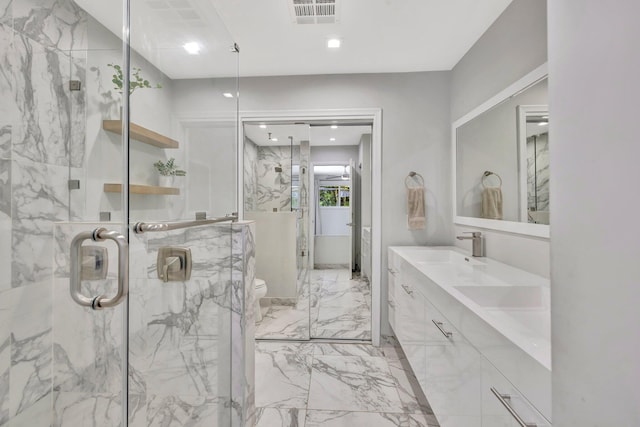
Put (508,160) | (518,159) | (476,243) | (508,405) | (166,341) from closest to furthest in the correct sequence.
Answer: (508,405) < (166,341) < (518,159) < (508,160) < (476,243)

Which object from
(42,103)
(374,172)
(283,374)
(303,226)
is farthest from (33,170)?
(374,172)

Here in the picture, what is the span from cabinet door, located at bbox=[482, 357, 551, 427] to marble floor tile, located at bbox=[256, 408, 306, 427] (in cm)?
115

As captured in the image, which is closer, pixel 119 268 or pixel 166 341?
pixel 119 268

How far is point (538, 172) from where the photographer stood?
1.56m

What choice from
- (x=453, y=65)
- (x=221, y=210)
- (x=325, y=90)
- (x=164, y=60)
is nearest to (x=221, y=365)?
(x=221, y=210)

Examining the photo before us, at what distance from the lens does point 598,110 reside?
367 millimetres

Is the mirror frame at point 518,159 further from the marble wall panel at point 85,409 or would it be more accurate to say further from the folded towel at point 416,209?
the marble wall panel at point 85,409

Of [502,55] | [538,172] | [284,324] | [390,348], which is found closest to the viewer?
[538,172]

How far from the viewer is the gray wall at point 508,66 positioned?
1602 mm

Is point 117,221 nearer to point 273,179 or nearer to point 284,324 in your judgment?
point 273,179

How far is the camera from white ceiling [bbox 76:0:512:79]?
107 centimetres

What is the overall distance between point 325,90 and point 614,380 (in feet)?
9.18

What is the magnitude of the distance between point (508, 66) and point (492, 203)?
A: 871mm

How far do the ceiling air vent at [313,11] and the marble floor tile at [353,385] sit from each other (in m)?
2.48
